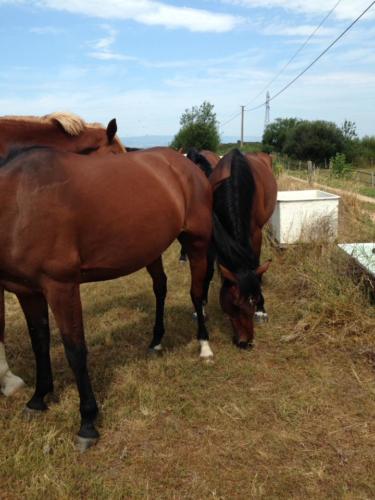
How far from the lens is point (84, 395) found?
2.63m

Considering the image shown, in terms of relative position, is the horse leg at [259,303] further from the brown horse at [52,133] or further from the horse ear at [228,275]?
the brown horse at [52,133]

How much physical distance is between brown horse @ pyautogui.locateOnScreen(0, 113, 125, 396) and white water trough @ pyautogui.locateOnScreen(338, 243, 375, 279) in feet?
9.29

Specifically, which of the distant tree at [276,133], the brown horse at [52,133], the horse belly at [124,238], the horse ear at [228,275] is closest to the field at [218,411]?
the horse ear at [228,275]

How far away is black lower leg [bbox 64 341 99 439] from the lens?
254cm

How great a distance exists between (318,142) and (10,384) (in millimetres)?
37870

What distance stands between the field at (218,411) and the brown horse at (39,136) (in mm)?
189

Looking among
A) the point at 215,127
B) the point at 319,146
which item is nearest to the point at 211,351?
the point at 319,146

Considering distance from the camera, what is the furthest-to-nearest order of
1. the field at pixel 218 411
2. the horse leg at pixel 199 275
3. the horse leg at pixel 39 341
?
the horse leg at pixel 199 275
the horse leg at pixel 39 341
the field at pixel 218 411

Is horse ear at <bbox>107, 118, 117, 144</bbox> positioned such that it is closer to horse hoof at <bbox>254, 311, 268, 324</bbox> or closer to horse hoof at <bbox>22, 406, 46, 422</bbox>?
horse hoof at <bbox>22, 406, 46, 422</bbox>

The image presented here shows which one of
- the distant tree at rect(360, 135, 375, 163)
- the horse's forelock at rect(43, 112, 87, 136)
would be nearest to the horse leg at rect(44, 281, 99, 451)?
the horse's forelock at rect(43, 112, 87, 136)

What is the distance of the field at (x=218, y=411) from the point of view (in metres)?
2.27

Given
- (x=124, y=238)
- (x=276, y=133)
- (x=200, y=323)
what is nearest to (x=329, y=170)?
(x=200, y=323)

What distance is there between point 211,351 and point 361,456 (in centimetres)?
159

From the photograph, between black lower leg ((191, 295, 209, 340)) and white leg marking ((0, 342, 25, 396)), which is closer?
white leg marking ((0, 342, 25, 396))
